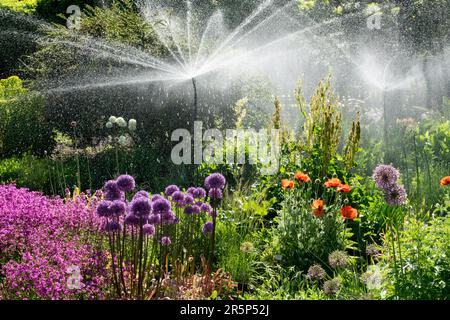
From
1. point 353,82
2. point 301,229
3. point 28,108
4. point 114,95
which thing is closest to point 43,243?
point 301,229

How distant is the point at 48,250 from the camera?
368 cm

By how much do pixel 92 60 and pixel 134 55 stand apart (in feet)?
1.90

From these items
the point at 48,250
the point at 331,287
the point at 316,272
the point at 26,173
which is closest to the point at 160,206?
the point at 48,250

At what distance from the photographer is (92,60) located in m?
8.51

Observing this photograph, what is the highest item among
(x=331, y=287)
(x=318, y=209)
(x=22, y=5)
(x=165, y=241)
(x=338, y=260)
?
(x=22, y=5)

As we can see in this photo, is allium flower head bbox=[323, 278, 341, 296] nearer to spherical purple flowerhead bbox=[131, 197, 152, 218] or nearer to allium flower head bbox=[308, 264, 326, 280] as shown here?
allium flower head bbox=[308, 264, 326, 280]

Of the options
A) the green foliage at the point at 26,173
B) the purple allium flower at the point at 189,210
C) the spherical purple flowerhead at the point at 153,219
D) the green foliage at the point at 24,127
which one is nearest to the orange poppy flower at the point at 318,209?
the purple allium flower at the point at 189,210

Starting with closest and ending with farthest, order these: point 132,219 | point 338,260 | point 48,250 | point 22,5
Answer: point 132,219 < point 48,250 < point 338,260 < point 22,5

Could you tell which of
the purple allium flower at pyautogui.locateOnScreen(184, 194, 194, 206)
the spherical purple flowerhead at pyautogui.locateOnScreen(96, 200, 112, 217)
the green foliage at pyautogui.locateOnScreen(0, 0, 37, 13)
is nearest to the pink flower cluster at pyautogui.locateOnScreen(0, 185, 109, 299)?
the spherical purple flowerhead at pyautogui.locateOnScreen(96, 200, 112, 217)

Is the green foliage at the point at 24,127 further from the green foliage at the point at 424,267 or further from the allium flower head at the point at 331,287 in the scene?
the green foliage at the point at 424,267

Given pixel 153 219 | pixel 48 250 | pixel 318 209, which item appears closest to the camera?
pixel 153 219

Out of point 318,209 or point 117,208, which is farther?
point 318,209

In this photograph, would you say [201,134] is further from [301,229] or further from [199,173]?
[301,229]

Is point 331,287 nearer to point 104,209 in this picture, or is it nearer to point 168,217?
point 168,217
